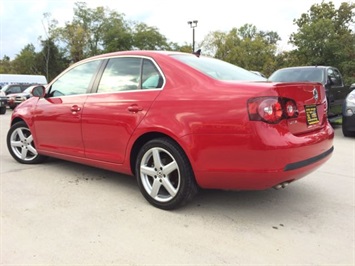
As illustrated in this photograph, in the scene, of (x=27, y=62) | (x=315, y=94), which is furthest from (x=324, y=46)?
(x=27, y=62)

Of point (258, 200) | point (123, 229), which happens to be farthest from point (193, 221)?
point (258, 200)

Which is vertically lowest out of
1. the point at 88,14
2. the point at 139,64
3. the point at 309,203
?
the point at 309,203

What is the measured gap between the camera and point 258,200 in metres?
3.71

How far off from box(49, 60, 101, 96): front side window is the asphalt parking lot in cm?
114

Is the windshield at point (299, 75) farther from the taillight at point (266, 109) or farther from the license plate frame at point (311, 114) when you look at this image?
the taillight at point (266, 109)

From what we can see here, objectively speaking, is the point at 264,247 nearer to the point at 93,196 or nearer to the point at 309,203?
the point at 309,203

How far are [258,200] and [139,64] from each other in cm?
195

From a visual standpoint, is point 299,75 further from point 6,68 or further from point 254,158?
point 6,68

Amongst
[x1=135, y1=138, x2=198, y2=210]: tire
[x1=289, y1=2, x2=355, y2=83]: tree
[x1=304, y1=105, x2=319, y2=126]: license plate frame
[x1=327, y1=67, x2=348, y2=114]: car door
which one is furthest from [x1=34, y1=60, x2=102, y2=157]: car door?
[x1=289, y1=2, x2=355, y2=83]: tree

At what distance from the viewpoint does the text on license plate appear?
10.6 feet

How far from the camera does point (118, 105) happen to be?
3689mm

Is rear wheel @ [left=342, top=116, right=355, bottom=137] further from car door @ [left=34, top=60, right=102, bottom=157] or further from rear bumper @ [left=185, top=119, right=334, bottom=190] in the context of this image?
car door @ [left=34, top=60, right=102, bottom=157]

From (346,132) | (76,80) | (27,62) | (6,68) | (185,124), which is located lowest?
(346,132)

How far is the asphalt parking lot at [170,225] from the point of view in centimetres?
262
